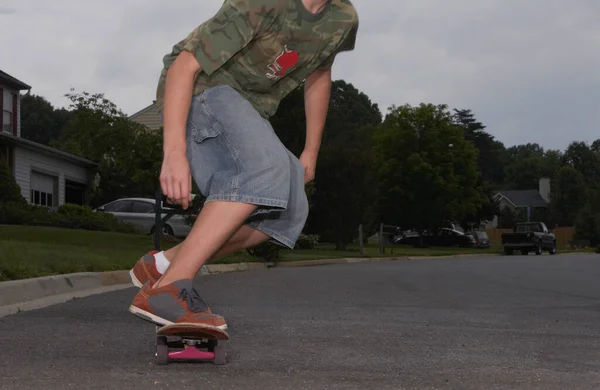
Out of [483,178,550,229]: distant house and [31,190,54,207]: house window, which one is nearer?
[31,190,54,207]: house window

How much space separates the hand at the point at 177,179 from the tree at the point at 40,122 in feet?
308

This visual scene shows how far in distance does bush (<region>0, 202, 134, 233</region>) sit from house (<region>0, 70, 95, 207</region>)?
3.86m

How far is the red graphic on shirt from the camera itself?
12.7 ft

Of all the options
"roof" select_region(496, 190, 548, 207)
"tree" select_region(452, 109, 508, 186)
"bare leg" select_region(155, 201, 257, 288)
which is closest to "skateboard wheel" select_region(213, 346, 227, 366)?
"bare leg" select_region(155, 201, 257, 288)

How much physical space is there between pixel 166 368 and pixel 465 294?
6.42 metres

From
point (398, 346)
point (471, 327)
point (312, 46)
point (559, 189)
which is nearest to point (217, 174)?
point (312, 46)

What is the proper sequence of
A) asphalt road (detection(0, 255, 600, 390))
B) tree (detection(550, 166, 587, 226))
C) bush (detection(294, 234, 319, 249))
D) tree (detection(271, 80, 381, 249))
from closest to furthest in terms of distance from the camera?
asphalt road (detection(0, 255, 600, 390)) → bush (detection(294, 234, 319, 249)) → tree (detection(271, 80, 381, 249)) → tree (detection(550, 166, 587, 226))

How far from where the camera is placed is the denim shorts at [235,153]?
3668 millimetres

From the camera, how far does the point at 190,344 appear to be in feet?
11.5

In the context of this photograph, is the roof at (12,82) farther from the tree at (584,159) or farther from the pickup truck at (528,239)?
the tree at (584,159)

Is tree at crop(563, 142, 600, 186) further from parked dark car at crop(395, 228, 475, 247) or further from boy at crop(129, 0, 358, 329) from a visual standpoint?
boy at crop(129, 0, 358, 329)

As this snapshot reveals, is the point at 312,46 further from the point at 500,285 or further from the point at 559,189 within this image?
the point at 559,189

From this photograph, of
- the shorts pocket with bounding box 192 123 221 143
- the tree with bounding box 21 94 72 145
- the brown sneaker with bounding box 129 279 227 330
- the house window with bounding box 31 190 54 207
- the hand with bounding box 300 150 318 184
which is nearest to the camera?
the brown sneaker with bounding box 129 279 227 330

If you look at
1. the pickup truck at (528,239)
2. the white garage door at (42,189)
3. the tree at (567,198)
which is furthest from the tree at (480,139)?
the white garage door at (42,189)
